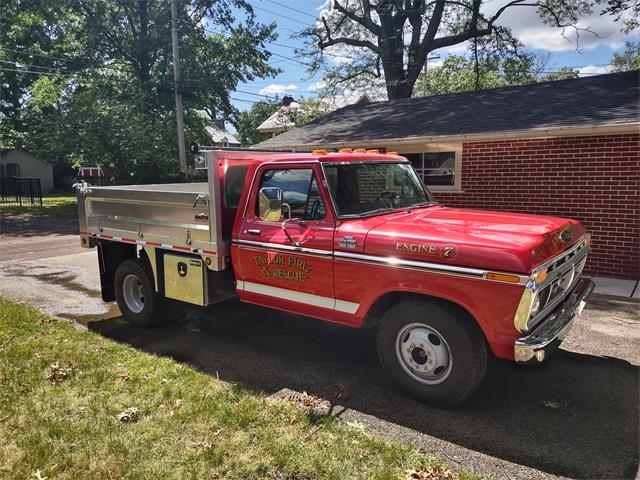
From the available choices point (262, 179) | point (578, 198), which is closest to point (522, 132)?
point (578, 198)

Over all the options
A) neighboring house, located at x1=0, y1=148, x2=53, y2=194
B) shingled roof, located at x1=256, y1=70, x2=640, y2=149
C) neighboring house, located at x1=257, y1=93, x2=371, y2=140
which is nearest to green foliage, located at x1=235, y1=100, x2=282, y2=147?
neighboring house, located at x1=257, y1=93, x2=371, y2=140

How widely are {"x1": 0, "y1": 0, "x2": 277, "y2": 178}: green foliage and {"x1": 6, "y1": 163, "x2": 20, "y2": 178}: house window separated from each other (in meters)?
9.95

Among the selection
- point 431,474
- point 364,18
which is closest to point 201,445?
point 431,474

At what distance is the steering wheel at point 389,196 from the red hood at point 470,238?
0.27m

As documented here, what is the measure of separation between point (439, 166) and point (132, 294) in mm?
7201

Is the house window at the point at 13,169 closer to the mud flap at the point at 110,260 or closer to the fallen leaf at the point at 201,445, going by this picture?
the mud flap at the point at 110,260

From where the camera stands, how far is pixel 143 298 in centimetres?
612

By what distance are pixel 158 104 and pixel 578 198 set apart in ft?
73.3

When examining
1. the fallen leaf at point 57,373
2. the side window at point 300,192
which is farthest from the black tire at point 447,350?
the fallen leaf at point 57,373

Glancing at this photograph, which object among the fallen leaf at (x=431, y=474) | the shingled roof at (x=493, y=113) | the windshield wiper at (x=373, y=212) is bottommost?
the fallen leaf at (x=431, y=474)

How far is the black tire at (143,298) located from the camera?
5.93 m

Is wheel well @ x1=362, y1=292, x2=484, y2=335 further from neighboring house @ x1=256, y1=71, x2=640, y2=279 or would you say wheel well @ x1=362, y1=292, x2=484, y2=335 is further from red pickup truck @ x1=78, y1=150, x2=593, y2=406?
neighboring house @ x1=256, y1=71, x2=640, y2=279

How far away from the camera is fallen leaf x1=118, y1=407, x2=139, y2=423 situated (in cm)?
373

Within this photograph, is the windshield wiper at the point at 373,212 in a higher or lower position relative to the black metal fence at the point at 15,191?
lower
